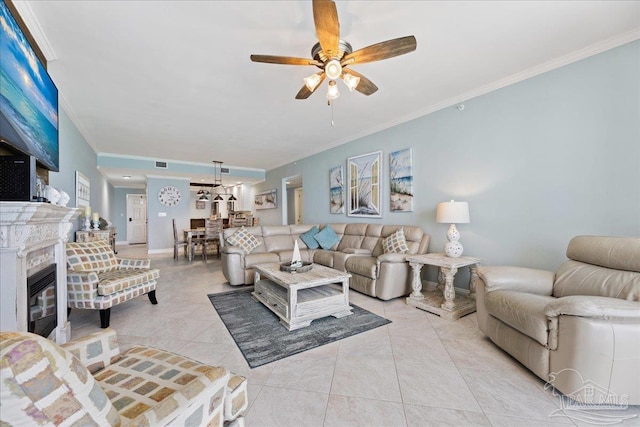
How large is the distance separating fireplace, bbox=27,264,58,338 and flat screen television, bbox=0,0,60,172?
2.62 ft

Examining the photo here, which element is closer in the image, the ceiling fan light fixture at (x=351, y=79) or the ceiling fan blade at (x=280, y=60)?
the ceiling fan blade at (x=280, y=60)

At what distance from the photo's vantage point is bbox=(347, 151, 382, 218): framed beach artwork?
14.5 feet

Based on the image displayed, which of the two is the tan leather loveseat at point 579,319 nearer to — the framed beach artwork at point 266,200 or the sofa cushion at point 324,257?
the sofa cushion at point 324,257

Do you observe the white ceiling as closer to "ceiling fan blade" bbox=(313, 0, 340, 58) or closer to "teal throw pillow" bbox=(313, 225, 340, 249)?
"ceiling fan blade" bbox=(313, 0, 340, 58)

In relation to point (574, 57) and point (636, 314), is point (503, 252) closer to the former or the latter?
point (636, 314)

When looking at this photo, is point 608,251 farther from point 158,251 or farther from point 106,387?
point 158,251

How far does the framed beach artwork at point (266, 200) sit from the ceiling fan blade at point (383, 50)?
230 inches

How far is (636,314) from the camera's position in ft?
4.54

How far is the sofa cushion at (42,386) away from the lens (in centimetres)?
51

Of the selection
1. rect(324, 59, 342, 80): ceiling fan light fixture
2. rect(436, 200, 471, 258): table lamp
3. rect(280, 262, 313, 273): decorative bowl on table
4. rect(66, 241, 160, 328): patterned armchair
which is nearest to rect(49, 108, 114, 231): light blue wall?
rect(66, 241, 160, 328): patterned armchair

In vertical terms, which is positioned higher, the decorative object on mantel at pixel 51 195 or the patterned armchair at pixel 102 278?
the decorative object on mantel at pixel 51 195

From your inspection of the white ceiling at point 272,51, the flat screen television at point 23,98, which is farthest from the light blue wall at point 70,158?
the flat screen television at point 23,98

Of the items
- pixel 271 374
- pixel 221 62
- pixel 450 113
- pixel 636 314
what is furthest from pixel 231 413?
pixel 450 113

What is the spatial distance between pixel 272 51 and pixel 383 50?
1.03 m
